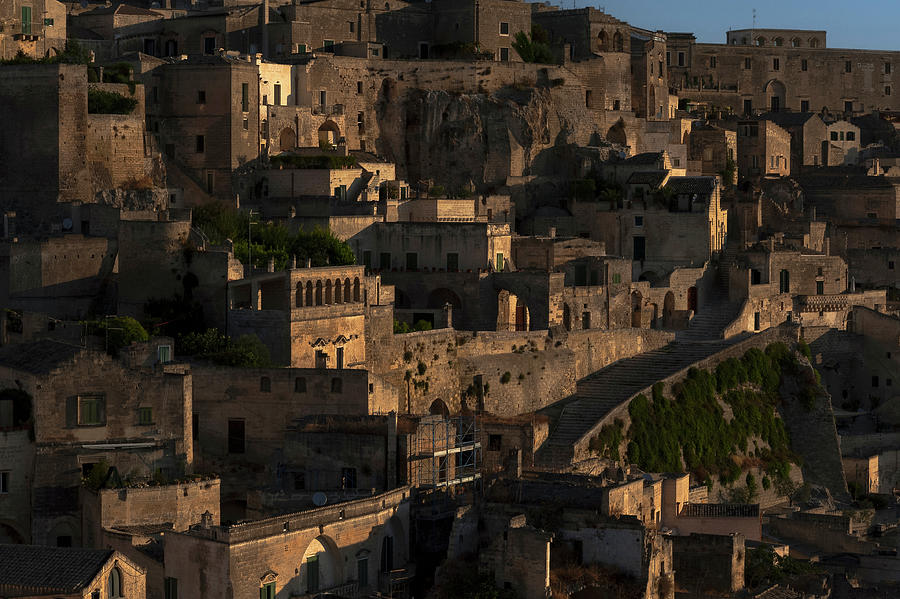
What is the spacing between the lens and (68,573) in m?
38.8

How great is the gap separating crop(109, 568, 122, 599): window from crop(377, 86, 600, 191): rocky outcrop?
116 feet

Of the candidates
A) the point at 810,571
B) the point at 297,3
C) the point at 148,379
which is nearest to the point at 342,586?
the point at 148,379

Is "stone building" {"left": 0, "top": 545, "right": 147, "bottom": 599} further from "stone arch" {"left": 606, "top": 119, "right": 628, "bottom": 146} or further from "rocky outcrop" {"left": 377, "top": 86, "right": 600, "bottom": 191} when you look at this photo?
"stone arch" {"left": 606, "top": 119, "right": 628, "bottom": 146}

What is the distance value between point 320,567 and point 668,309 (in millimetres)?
28534

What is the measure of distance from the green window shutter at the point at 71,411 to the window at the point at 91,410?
0.15 feet

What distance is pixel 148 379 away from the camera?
46.7 meters

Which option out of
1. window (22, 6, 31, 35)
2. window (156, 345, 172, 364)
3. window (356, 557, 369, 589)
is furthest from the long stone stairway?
window (22, 6, 31, 35)

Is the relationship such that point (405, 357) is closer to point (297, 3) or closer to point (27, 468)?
point (27, 468)

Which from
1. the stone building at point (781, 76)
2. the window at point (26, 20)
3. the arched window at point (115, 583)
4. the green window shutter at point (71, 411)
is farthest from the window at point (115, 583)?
the stone building at point (781, 76)

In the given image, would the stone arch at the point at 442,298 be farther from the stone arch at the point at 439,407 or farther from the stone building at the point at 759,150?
the stone building at the point at 759,150

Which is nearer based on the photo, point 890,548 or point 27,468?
point 27,468

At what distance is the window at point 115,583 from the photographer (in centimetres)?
3900

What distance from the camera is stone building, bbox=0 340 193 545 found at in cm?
4462

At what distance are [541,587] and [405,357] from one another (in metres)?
15.0
